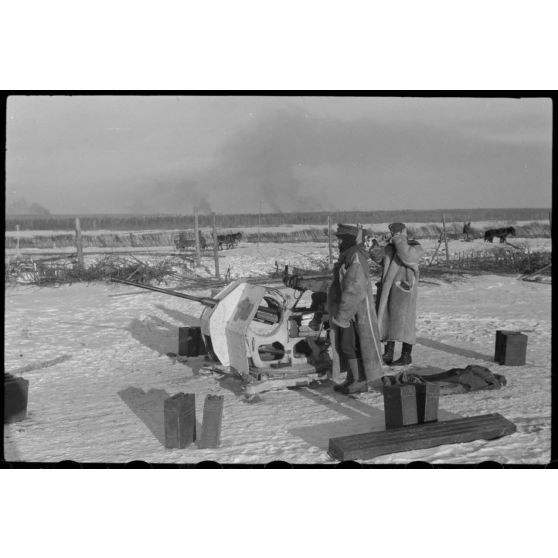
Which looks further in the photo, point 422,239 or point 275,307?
point 422,239

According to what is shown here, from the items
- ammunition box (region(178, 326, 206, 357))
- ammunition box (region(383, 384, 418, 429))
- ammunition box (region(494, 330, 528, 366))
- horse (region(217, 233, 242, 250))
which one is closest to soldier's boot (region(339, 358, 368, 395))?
ammunition box (region(383, 384, 418, 429))

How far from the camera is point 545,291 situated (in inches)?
413

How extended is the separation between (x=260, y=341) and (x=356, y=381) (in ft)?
3.05

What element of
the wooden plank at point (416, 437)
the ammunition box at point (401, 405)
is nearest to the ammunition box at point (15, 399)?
the wooden plank at point (416, 437)

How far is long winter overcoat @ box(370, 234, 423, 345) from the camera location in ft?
22.4

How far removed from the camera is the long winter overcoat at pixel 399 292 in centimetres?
682

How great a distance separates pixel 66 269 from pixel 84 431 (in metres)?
7.36

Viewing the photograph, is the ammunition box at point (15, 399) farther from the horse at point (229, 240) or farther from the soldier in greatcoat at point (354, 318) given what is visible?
the horse at point (229, 240)

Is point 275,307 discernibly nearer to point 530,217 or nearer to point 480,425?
point 480,425

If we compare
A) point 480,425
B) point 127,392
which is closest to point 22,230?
point 127,392

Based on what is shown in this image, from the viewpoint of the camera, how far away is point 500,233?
43.6 ft

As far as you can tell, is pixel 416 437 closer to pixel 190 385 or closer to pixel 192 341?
pixel 190 385

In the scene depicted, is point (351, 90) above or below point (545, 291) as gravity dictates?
above

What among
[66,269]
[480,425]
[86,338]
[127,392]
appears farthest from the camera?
[66,269]
